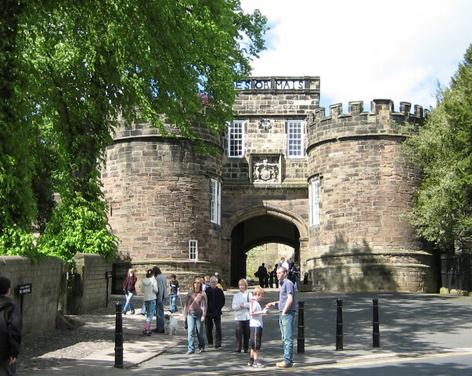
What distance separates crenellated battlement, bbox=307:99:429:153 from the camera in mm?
29078

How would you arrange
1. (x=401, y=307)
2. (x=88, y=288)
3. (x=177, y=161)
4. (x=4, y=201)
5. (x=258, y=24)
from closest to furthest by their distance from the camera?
(x=4, y=201) < (x=88, y=288) < (x=401, y=307) < (x=258, y=24) < (x=177, y=161)

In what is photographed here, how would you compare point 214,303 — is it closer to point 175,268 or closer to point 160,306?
point 160,306

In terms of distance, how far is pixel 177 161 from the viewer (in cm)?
2816

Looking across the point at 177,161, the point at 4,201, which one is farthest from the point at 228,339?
the point at 177,161

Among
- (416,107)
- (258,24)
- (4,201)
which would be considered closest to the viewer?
(4,201)

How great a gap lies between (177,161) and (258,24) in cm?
671

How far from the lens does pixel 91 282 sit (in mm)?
19297

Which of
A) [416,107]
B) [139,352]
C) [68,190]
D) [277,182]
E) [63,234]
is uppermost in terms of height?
[416,107]

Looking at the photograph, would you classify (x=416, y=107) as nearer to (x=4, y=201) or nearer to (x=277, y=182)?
(x=277, y=182)

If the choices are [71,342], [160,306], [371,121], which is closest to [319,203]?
[371,121]

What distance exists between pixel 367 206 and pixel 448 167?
4.17 metres

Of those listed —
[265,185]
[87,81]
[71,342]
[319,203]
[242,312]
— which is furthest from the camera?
[265,185]

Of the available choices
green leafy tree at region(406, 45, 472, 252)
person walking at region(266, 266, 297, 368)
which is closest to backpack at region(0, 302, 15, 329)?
person walking at region(266, 266, 297, 368)

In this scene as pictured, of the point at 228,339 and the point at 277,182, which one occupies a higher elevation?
the point at 277,182
